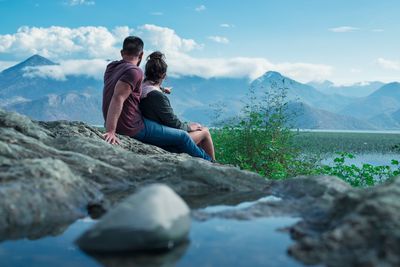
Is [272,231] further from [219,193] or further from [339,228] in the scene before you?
[219,193]

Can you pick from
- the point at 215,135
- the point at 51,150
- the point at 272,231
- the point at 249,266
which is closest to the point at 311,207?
the point at 272,231

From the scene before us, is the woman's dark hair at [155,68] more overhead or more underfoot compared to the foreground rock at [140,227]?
more overhead

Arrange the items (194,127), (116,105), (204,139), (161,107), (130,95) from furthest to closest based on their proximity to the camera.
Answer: (204,139)
(194,127)
(161,107)
(130,95)
(116,105)

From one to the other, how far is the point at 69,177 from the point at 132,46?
3.61 m

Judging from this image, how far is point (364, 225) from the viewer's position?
261 cm

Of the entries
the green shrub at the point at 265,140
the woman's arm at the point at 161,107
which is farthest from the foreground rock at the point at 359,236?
the green shrub at the point at 265,140

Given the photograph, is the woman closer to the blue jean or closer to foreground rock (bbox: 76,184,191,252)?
the blue jean

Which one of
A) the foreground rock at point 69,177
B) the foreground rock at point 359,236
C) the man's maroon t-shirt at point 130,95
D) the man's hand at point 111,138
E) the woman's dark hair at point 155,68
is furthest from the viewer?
the woman's dark hair at point 155,68

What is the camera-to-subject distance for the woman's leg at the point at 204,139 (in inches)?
310

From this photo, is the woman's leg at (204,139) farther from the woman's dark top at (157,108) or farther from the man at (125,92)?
the man at (125,92)

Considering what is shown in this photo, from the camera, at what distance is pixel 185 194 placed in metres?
4.17

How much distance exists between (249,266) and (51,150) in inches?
109

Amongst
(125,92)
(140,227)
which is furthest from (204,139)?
(140,227)

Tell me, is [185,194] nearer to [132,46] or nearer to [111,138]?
[111,138]
